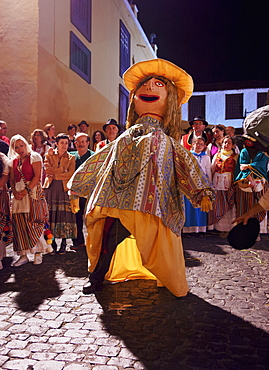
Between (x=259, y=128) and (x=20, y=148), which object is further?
(x=20, y=148)

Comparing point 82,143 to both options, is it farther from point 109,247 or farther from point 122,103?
point 122,103

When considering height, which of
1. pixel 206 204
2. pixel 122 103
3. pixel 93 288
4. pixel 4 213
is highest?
pixel 122 103

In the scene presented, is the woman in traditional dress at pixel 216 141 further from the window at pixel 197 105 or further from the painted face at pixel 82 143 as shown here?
the window at pixel 197 105

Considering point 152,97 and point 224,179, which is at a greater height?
point 152,97

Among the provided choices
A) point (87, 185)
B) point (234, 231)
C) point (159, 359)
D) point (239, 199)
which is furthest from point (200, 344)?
point (239, 199)

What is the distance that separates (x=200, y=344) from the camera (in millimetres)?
2740

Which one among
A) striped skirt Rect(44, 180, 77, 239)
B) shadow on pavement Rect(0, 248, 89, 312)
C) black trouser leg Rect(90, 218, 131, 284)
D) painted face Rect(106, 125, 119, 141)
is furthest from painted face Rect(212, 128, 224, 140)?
black trouser leg Rect(90, 218, 131, 284)

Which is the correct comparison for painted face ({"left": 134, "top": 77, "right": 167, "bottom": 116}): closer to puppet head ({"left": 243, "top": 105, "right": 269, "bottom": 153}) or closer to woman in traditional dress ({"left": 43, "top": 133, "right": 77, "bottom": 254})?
puppet head ({"left": 243, "top": 105, "right": 269, "bottom": 153})

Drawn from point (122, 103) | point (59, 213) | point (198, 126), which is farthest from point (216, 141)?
point (122, 103)

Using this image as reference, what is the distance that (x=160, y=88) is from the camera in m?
3.86

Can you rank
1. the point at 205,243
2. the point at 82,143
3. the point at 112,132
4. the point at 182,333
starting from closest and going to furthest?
the point at 182,333
the point at 82,143
the point at 205,243
the point at 112,132

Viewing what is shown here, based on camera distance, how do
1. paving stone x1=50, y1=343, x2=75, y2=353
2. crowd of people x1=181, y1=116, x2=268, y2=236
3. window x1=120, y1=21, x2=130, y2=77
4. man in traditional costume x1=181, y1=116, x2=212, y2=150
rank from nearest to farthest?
paving stone x1=50, y1=343, x2=75, y2=353 < crowd of people x1=181, y1=116, x2=268, y2=236 < man in traditional costume x1=181, y1=116, x2=212, y2=150 < window x1=120, y1=21, x2=130, y2=77

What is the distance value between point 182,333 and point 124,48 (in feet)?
41.9

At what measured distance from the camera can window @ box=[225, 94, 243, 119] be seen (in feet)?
74.3
